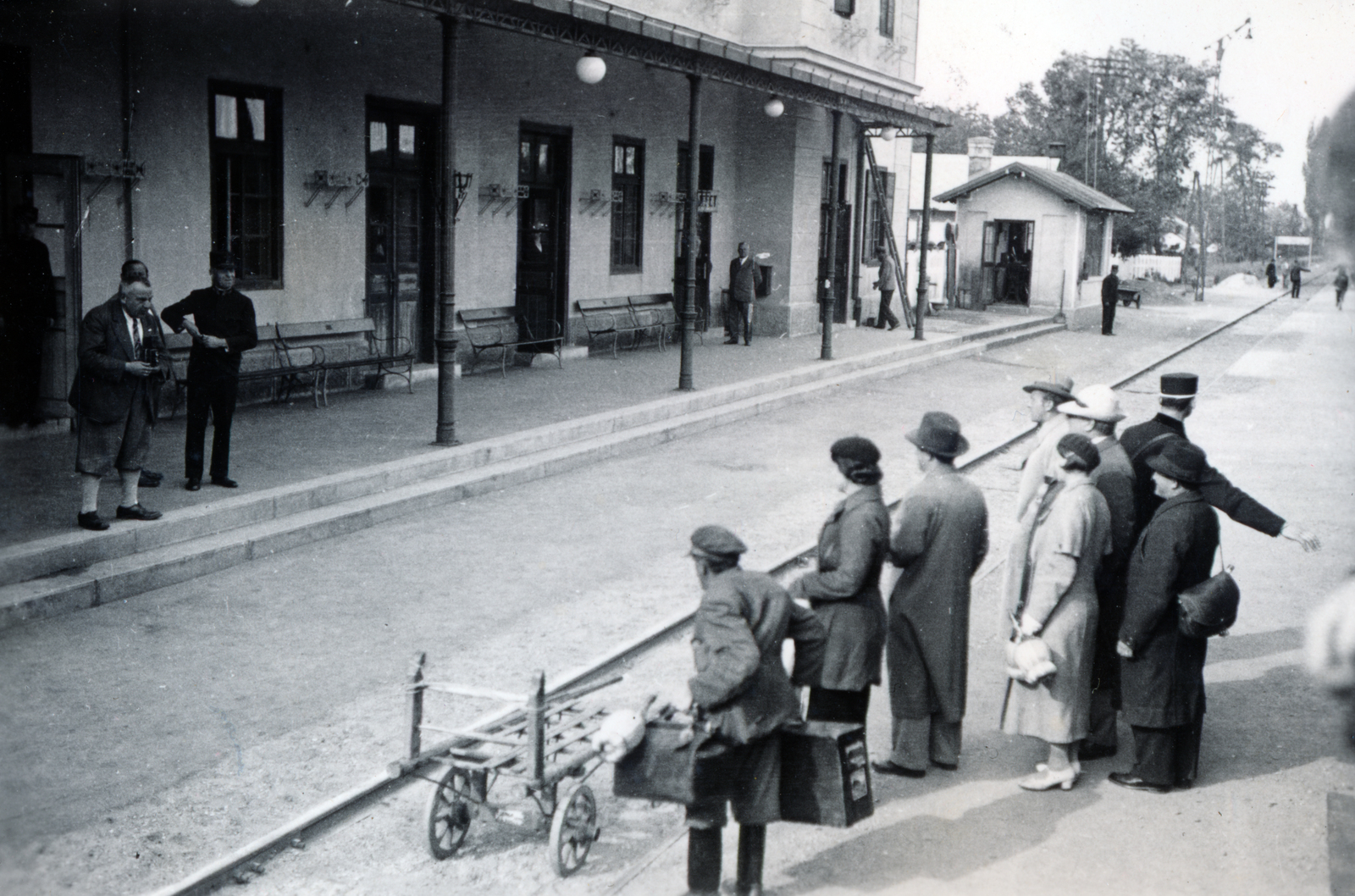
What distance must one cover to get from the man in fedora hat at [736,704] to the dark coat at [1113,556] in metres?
2.19

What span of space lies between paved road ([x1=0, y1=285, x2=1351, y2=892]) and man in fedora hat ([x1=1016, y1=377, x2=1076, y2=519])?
121 centimetres

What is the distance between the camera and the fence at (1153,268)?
217 ft

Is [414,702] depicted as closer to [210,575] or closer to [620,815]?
[620,815]

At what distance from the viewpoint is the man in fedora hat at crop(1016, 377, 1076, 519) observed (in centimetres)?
670

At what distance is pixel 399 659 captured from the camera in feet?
23.7

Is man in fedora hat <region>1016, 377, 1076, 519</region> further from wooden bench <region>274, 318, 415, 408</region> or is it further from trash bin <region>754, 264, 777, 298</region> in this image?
trash bin <region>754, 264, 777, 298</region>

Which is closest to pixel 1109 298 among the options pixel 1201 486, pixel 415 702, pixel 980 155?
pixel 980 155

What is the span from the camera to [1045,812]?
565 centimetres

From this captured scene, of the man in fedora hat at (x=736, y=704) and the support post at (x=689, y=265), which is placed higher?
the support post at (x=689, y=265)

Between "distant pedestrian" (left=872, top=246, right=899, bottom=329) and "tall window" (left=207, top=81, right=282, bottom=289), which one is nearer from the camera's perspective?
"tall window" (left=207, top=81, right=282, bottom=289)

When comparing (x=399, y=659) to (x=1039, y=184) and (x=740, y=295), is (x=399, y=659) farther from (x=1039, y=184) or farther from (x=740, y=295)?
(x=1039, y=184)

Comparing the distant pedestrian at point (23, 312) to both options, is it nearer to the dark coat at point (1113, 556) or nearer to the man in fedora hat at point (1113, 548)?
the man in fedora hat at point (1113, 548)

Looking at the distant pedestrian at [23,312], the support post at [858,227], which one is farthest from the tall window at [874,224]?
the distant pedestrian at [23,312]

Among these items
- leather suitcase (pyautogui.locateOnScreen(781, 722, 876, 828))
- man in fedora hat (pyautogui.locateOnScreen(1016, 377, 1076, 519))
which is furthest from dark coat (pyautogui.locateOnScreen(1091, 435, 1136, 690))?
leather suitcase (pyautogui.locateOnScreen(781, 722, 876, 828))
